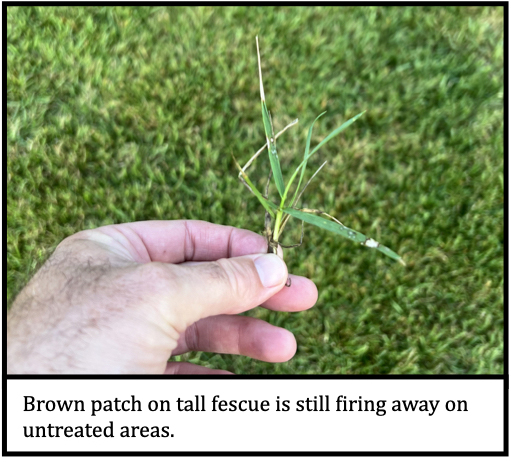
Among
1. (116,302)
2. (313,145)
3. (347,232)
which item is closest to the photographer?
(347,232)

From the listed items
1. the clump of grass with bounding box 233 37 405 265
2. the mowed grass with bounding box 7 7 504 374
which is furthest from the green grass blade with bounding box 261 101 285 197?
the mowed grass with bounding box 7 7 504 374

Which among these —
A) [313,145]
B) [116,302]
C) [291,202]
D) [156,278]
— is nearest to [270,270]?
[291,202]

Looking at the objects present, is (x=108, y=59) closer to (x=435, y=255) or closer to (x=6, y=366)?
(x=6, y=366)

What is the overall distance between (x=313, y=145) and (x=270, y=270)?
1.06 metres

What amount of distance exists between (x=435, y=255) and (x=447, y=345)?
414mm

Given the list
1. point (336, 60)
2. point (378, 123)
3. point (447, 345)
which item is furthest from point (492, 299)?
point (336, 60)

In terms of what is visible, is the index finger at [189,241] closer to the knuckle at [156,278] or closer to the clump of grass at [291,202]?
the clump of grass at [291,202]

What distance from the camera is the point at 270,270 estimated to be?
4.39 ft

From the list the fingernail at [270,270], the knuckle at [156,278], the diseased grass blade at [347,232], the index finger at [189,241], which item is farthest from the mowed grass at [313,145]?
the diseased grass blade at [347,232]

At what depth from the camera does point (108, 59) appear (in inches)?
91.2

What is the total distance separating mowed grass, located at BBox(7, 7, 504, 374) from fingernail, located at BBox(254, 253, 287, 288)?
612 millimetres

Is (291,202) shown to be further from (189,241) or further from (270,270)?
(189,241)

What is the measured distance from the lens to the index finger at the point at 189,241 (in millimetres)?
1542

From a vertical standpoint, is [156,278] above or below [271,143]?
below
